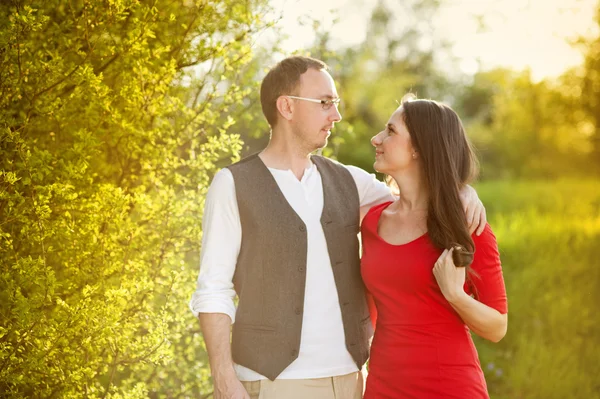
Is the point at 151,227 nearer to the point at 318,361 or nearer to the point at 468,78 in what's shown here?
the point at 318,361

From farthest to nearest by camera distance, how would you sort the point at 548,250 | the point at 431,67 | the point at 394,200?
the point at 431,67
the point at 548,250
the point at 394,200

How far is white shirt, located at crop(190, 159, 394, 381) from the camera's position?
2.60 meters

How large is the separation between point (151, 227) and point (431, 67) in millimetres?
20133

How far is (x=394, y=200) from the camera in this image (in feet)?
10.2

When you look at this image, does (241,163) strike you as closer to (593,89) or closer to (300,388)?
(300,388)

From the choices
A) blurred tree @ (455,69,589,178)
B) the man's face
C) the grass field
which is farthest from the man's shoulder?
blurred tree @ (455,69,589,178)

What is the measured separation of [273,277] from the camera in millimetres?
2662

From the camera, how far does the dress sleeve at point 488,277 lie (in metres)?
2.53

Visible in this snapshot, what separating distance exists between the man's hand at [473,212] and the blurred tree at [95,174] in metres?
1.14

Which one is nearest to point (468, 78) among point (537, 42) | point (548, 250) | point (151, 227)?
point (537, 42)

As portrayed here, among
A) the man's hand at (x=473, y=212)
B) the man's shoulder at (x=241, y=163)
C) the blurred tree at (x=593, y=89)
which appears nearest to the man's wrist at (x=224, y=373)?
the man's shoulder at (x=241, y=163)

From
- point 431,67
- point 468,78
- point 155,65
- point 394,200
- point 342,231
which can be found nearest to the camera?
point 342,231

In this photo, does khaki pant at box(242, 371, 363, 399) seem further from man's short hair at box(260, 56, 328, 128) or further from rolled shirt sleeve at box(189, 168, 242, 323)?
man's short hair at box(260, 56, 328, 128)

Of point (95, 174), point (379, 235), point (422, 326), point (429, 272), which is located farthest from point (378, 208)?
point (95, 174)
